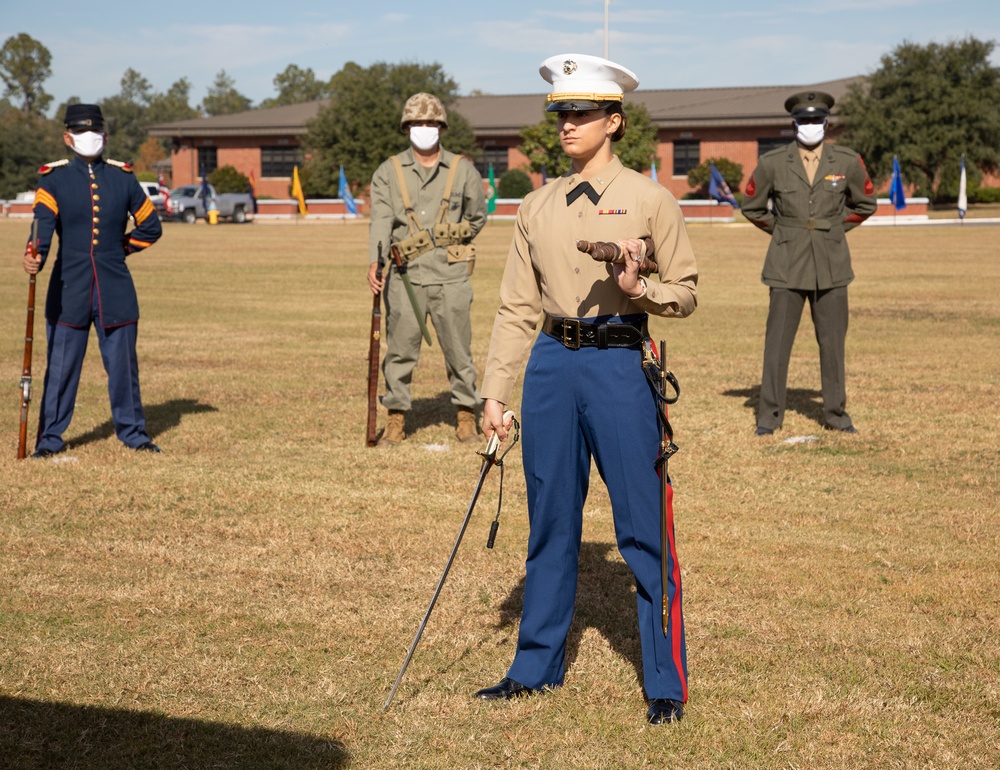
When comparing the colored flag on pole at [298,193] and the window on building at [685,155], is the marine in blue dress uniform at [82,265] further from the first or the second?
the window on building at [685,155]

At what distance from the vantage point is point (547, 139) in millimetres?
60938

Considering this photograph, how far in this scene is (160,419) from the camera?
442 inches

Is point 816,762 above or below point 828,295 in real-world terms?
below

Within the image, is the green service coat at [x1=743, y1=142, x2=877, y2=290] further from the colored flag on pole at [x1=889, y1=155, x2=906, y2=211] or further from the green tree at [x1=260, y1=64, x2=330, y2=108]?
the green tree at [x1=260, y1=64, x2=330, y2=108]

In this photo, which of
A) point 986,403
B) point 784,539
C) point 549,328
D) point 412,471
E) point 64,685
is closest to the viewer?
point 549,328

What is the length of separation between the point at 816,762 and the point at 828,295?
658 cm

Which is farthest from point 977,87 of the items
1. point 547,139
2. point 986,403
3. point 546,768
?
point 546,768

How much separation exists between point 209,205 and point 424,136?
161 ft

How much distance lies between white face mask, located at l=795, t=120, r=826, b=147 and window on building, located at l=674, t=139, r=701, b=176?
58742 millimetres

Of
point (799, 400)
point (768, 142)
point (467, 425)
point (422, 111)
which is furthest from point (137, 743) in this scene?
point (768, 142)

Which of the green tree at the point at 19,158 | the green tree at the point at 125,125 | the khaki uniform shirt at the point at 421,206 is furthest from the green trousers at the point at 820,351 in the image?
the green tree at the point at 125,125

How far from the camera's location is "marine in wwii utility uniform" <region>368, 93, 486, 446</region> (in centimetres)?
980

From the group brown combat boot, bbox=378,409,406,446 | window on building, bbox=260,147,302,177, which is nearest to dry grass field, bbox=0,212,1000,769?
brown combat boot, bbox=378,409,406,446

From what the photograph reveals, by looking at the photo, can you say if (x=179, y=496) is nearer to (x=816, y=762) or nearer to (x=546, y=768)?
(x=546, y=768)
